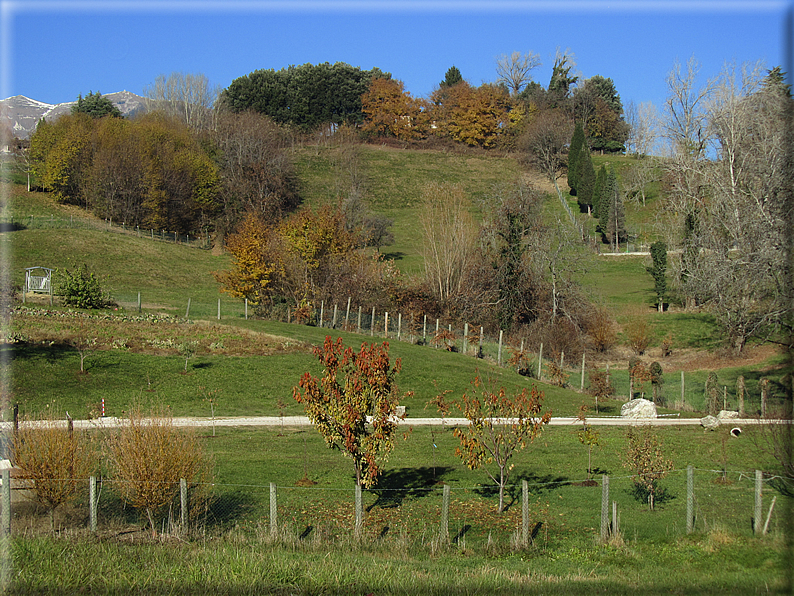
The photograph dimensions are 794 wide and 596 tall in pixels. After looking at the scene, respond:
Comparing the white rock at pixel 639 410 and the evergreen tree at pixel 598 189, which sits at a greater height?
the evergreen tree at pixel 598 189

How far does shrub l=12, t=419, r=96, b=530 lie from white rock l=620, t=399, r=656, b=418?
19.7 meters

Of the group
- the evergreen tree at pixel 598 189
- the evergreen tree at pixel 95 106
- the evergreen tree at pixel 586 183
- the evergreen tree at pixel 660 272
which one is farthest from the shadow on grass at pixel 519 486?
the evergreen tree at pixel 95 106

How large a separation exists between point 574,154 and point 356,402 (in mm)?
81917

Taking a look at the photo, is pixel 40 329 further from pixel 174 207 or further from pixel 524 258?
pixel 174 207

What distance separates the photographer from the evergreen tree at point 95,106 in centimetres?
9506

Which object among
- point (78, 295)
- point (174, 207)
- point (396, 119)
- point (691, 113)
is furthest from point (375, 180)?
point (78, 295)

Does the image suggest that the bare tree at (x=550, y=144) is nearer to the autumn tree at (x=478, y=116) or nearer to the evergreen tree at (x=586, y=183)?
the evergreen tree at (x=586, y=183)

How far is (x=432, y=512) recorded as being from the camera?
13961 mm

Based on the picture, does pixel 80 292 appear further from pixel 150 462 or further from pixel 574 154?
pixel 574 154

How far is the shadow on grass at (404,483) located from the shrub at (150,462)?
14.3 ft

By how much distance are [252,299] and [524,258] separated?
18.2 metres

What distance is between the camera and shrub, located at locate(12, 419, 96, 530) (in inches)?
463

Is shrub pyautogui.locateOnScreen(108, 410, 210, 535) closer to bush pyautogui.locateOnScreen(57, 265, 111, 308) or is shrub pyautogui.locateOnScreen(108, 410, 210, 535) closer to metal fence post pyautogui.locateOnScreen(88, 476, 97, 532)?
metal fence post pyautogui.locateOnScreen(88, 476, 97, 532)

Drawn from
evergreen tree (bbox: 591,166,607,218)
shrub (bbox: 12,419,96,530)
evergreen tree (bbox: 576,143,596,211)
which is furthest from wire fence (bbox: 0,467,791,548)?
evergreen tree (bbox: 576,143,596,211)
